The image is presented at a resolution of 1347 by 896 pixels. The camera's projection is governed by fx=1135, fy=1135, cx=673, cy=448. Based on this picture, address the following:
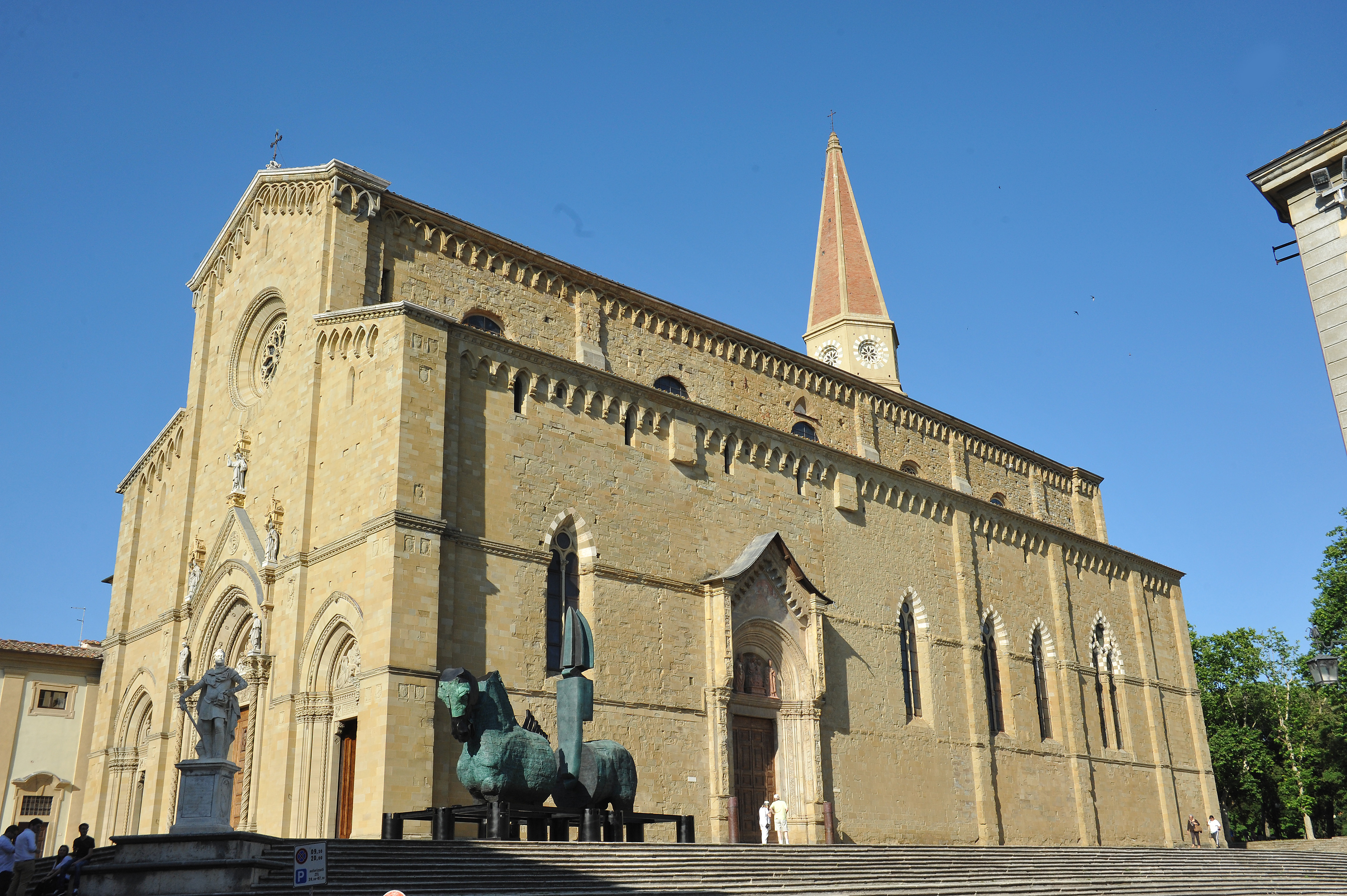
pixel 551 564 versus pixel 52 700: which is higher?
pixel 551 564

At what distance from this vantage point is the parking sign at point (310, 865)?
1086 centimetres

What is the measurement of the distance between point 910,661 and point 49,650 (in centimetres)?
2204

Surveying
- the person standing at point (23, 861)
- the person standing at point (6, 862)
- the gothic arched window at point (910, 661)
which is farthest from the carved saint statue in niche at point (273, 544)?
Result: the gothic arched window at point (910, 661)

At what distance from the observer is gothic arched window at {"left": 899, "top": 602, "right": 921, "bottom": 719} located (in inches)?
1117

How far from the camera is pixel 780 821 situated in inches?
919

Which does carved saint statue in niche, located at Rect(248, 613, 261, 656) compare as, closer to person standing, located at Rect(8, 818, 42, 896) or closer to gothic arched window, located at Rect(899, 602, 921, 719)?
person standing, located at Rect(8, 818, 42, 896)

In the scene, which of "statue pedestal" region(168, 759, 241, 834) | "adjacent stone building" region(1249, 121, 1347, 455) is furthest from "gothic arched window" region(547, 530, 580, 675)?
"adjacent stone building" region(1249, 121, 1347, 455)

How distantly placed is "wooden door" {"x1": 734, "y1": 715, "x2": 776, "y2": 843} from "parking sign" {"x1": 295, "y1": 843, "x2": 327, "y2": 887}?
546 inches

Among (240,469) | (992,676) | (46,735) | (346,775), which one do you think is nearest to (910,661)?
(992,676)

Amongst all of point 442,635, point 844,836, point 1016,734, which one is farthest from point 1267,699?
point 442,635

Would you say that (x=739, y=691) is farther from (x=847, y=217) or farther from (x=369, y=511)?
(x=847, y=217)

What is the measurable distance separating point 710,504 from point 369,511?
8164mm

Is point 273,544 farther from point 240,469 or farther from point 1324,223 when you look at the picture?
point 1324,223

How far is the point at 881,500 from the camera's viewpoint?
1173 inches
